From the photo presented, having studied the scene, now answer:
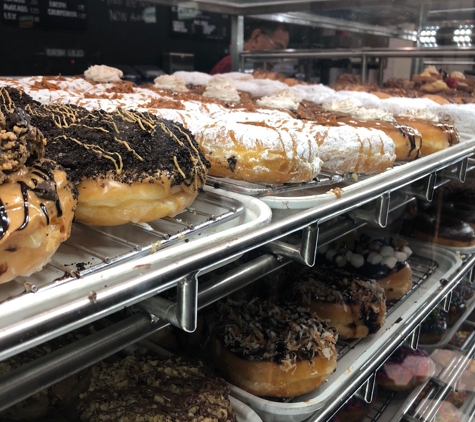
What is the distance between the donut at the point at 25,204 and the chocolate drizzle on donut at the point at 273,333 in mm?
801

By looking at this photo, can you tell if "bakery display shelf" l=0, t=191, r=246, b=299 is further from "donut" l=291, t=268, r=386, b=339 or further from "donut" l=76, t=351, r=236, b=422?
"donut" l=291, t=268, r=386, b=339

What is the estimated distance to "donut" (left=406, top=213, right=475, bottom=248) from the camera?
2.66 metres

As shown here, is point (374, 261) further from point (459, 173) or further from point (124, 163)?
point (124, 163)

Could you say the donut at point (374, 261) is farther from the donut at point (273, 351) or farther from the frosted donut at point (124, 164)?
the frosted donut at point (124, 164)

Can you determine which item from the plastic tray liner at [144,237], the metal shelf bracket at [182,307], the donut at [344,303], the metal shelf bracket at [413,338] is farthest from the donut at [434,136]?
the metal shelf bracket at [182,307]

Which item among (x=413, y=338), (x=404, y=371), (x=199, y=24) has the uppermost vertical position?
(x=199, y=24)

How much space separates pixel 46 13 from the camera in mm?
2410

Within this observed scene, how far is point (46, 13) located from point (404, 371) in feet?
7.90

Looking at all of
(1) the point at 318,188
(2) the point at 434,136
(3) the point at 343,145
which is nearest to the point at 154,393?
(1) the point at 318,188

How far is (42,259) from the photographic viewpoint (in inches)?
30.3

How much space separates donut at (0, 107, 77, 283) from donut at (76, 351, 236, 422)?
21.4 inches

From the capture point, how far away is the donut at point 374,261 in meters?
2.14

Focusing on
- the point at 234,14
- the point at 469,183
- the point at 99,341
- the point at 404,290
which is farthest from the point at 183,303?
the point at 234,14

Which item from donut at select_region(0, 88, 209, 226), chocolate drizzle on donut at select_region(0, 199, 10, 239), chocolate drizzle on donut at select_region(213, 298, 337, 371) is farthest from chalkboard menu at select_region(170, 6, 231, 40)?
chocolate drizzle on donut at select_region(0, 199, 10, 239)
